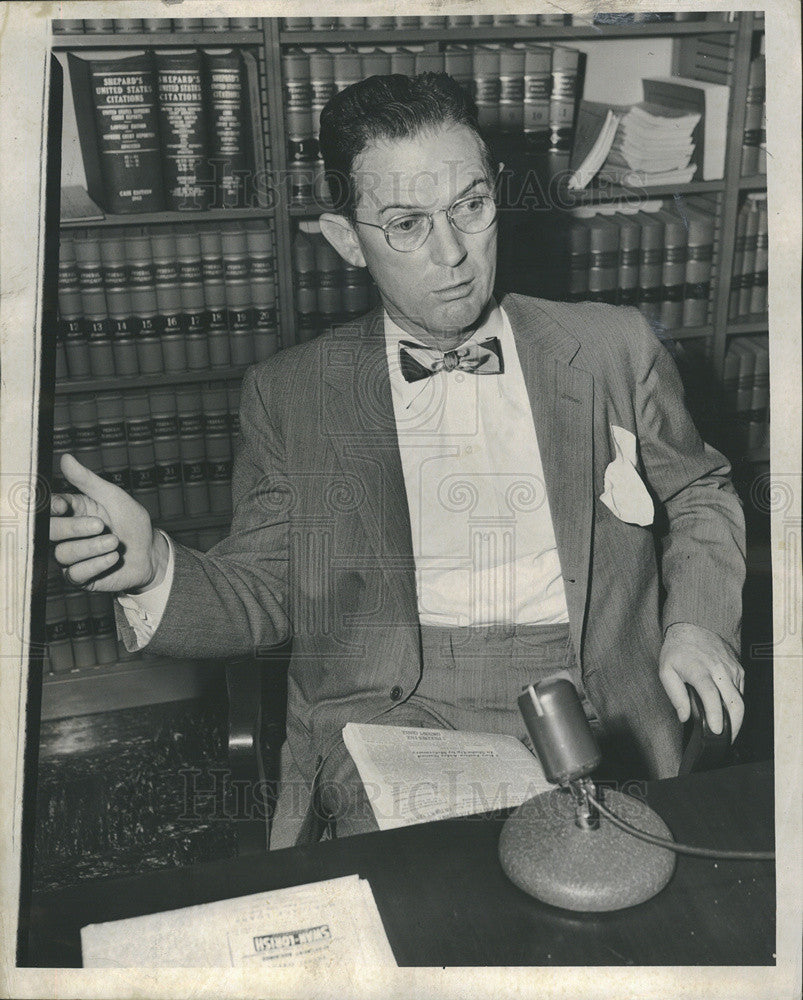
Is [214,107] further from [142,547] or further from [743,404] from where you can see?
[743,404]

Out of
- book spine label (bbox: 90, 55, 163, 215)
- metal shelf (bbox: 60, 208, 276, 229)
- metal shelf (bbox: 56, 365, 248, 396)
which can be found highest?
book spine label (bbox: 90, 55, 163, 215)

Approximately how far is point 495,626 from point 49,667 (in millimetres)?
1684

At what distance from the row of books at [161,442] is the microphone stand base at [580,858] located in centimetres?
181

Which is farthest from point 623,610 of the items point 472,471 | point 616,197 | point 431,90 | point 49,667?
point 49,667

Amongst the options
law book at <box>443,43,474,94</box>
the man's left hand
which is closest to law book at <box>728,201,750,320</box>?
law book at <box>443,43,474,94</box>

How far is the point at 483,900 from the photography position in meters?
0.95

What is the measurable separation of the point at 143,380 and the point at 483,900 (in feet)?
6.13

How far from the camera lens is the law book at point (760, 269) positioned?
8.63ft

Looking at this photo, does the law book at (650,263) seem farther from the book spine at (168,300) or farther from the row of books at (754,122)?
the book spine at (168,300)

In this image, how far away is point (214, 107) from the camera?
2.31 m

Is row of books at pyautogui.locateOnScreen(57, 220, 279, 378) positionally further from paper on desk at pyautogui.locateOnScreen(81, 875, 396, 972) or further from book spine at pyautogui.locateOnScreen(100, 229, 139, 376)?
paper on desk at pyautogui.locateOnScreen(81, 875, 396, 972)

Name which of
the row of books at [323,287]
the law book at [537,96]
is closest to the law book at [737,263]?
the law book at [537,96]

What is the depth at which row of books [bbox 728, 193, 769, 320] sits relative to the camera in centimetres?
263

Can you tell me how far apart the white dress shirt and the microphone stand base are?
1.76 feet
